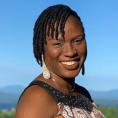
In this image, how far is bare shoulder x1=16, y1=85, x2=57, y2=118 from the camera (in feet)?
11.0

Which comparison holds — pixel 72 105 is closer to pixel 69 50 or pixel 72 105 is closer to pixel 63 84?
pixel 63 84

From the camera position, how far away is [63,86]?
3.83 meters

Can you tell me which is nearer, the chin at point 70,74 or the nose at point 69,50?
the nose at point 69,50

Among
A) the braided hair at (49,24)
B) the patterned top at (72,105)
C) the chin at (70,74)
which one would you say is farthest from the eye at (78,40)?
the patterned top at (72,105)

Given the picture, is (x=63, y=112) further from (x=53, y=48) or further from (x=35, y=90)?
(x=53, y=48)

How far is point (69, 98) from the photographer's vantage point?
3799 millimetres

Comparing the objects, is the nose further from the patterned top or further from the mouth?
the patterned top

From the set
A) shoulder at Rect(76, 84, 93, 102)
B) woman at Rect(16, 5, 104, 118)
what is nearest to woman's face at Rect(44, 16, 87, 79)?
woman at Rect(16, 5, 104, 118)

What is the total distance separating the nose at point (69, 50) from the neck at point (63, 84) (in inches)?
9.8

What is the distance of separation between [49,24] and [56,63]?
1.00 ft

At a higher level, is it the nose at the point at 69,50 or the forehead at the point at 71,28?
the forehead at the point at 71,28

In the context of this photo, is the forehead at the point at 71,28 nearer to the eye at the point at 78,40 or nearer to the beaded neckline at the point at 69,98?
the eye at the point at 78,40

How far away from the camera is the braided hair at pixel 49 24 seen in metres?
3.54

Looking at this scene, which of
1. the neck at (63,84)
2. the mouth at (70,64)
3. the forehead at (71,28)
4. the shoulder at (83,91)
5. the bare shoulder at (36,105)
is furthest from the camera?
the shoulder at (83,91)
